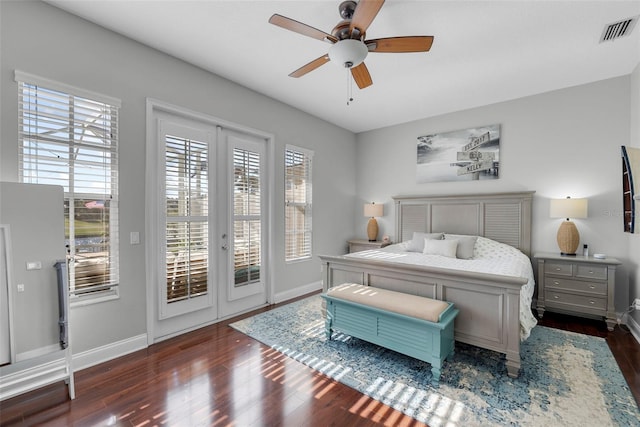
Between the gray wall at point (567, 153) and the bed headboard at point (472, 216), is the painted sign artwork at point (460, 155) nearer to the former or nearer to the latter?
the gray wall at point (567, 153)

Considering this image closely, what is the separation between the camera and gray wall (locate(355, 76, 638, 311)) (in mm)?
3496

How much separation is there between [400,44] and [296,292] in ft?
11.7

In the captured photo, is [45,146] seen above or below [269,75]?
below

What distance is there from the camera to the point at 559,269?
3484 mm

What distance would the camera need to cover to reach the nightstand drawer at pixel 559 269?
343cm

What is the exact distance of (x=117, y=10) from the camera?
230 centimetres

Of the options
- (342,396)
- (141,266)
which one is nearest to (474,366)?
(342,396)

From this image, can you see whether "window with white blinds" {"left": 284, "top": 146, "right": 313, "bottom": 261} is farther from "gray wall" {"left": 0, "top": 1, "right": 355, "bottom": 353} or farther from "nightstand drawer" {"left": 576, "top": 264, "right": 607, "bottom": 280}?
"nightstand drawer" {"left": 576, "top": 264, "right": 607, "bottom": 280}

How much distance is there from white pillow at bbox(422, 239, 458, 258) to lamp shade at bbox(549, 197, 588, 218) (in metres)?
1.26

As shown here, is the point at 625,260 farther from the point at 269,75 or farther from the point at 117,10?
the point at 117,10

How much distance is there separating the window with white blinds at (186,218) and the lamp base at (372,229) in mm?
3065

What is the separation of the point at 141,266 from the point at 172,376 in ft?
3.51

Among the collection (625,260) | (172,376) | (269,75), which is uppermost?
(269,75)

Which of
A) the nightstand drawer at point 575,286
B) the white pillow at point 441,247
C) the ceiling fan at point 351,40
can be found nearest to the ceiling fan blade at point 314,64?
the ceiling fan at point 351,40
